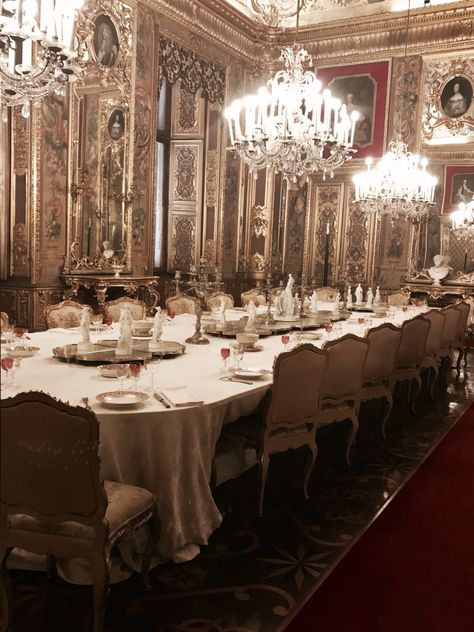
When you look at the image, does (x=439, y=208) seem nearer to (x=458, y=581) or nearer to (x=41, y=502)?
(x=458, y=581)

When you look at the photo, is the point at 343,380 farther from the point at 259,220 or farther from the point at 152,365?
the point at 259,220

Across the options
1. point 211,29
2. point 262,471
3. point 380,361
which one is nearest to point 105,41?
point 211,29

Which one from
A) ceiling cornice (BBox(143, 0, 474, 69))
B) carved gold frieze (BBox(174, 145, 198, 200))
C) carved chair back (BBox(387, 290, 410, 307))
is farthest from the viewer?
carved gold frieze (BBox(174, 145, 198, 200))

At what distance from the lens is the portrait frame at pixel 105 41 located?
8.06 meters

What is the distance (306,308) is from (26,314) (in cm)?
347

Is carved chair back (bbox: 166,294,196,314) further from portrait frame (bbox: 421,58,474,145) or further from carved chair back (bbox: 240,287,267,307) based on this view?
portrait frame (bbox: 421,58,474,145)

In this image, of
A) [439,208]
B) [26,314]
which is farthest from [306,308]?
[439,208]

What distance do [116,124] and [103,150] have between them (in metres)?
0.44

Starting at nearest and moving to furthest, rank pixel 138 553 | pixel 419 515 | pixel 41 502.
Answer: pixel 41 502 < pixel 138 553 < pixel 419 515

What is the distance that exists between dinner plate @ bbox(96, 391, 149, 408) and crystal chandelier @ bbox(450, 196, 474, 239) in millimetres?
9337

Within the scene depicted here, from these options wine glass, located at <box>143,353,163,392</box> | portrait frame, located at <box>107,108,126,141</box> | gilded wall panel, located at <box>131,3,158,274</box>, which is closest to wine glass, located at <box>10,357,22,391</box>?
wine glass, located at <box>143,353,163,392</box>

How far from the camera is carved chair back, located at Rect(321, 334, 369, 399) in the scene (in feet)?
13.3

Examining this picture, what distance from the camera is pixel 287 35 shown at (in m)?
11.6

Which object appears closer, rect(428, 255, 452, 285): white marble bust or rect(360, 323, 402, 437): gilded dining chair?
rect(360, 323, 402, 437): gilded dining chair
